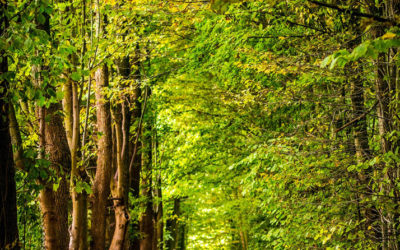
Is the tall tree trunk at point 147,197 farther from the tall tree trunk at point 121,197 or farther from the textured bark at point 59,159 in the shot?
the textured bark at point 59,159

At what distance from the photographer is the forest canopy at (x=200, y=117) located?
456cm

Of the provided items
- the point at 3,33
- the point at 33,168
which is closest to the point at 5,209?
the point at 33,168

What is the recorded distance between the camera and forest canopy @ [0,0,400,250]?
15.0 feet

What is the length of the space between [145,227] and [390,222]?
950 cm

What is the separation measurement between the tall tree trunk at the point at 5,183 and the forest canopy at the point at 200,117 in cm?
1

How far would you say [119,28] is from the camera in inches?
362

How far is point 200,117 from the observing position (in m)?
14.2

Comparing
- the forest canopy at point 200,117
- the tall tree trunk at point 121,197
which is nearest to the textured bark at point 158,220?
the forest canopy at point 200,117

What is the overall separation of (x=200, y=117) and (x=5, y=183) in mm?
10234

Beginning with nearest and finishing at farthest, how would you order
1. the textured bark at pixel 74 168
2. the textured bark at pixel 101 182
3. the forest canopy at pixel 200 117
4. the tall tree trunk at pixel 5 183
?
the tall tree trunk at pixel 5 183, the forest canopy at pixel 200 117, the textured bark at pixel 74 168, the textured bark at pixel 101 182

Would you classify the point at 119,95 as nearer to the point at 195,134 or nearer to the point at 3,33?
the point at 3,33

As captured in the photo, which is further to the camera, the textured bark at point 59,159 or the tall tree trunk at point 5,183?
the textured bark at point 59,159

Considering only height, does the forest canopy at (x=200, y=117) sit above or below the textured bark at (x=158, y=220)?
above

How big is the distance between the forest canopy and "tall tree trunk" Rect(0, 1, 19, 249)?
1 cm
